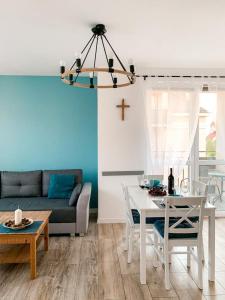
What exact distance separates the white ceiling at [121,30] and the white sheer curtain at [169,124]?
53 centimetres

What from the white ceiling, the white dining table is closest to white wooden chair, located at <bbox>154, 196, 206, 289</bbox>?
the white dining table

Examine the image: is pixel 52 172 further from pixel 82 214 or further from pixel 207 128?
pixel 207 128

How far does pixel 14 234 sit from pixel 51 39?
2329mm

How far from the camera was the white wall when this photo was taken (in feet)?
14.8

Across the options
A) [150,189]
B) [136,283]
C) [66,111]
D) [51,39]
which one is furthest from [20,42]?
[136,283]

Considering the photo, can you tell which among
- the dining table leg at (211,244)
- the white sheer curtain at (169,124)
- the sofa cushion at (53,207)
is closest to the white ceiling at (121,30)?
the white sheer curtain at (169,124)

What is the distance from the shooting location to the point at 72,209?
3859mm

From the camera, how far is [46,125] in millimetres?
4973

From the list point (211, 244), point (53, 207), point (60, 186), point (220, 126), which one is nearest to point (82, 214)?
point (53, 207)

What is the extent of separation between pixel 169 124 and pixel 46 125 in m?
2.25

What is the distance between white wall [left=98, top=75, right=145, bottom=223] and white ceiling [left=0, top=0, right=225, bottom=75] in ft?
2.25

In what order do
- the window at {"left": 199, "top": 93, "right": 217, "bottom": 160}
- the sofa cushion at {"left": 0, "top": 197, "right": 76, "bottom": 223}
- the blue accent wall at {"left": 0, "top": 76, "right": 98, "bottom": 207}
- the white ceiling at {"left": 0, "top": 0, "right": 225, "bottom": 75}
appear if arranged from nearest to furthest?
the white ceiling at {"left": 0, "top": 0, "right": 225, "bottom": 75}
the sofa cushion at {"left": 0, "top": 197, "right": 76, "bottom": 223}
the window at {"left": 199, "top": 93, "right": 217, "bottom": 160}
the blue accent wall at {"left": 0, "top": 76, "right": 98, "bottom": 207}

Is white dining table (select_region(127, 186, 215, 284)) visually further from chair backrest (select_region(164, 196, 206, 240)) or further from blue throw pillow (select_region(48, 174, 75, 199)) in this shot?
blue throw pillow (select_region(48, 174, 75, 199))

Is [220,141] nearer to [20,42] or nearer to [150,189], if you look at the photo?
[150,189]
